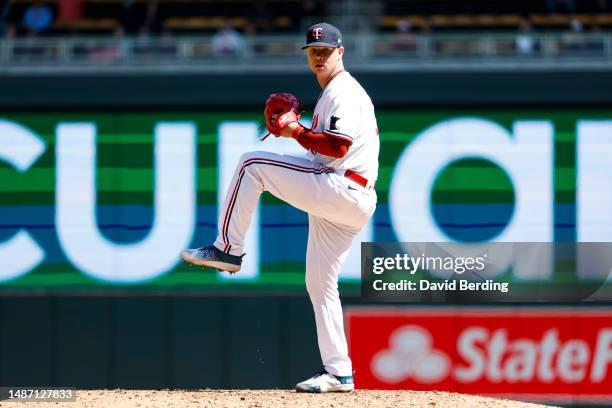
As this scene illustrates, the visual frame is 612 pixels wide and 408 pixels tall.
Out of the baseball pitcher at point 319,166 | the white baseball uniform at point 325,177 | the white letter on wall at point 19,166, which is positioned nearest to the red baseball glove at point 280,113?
the baseball pitcher at point 319,166

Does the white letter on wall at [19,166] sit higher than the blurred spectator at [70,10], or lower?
lower

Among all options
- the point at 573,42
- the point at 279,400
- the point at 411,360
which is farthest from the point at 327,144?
the point at 573,42

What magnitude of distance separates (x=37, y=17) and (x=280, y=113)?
846 cm

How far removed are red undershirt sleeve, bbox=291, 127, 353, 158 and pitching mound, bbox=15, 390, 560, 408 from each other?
131cm

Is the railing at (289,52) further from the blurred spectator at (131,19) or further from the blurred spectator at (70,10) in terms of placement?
the blurred spectator at (70,10)

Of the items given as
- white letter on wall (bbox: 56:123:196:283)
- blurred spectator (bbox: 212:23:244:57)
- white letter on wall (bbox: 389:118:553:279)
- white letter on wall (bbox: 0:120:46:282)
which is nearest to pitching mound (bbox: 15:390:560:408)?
white letter on wall (bbox: 56:123:196:283)

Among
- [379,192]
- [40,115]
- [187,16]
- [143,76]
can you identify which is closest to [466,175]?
[379,192]

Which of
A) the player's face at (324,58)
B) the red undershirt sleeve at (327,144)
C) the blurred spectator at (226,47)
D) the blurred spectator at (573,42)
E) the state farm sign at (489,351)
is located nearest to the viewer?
the red undershirt sleeve at (327,144)

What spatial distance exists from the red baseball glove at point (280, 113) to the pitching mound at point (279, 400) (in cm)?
143

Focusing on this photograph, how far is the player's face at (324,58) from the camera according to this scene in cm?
587

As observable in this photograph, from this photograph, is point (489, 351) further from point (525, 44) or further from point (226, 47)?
point (226, 47)

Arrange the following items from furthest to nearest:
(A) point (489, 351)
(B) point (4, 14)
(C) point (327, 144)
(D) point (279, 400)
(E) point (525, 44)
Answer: (B) point (4, 14) → (E) point (525, 44) → (A) point (489, 351) → (D) point (279, 400) → (C) point (327, 144)

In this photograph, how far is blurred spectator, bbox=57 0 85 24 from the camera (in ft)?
48.4

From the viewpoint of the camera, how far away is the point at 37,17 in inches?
531
